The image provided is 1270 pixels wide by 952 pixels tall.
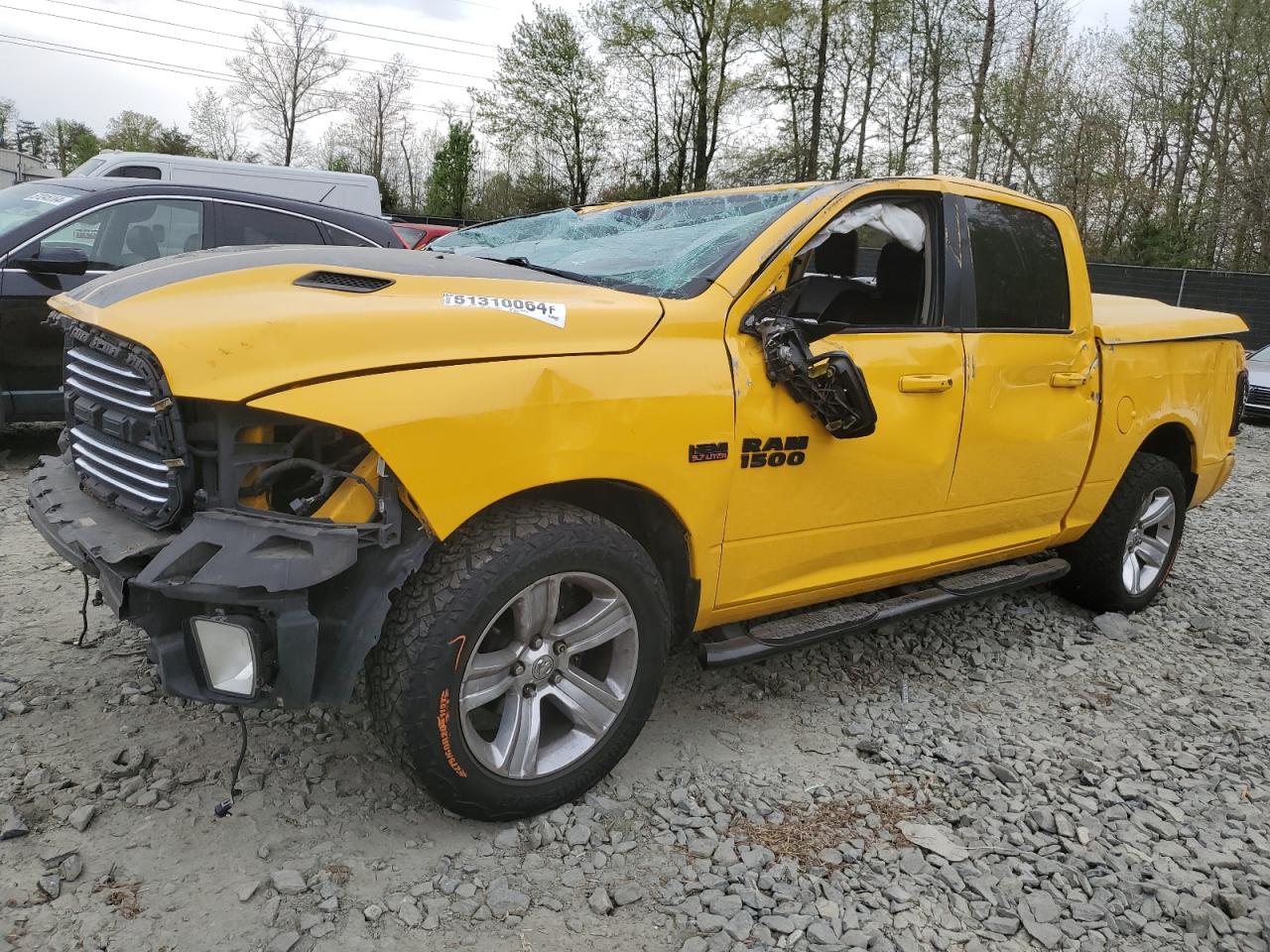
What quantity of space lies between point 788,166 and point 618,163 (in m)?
8.00

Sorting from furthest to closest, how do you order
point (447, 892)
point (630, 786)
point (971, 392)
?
point (971, 392), point (630, 786), point (447, 892)

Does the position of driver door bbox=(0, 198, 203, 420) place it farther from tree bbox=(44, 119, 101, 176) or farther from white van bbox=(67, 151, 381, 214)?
tree bbox=(44, 119, 101, 176)

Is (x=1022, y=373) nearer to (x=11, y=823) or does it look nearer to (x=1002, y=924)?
(x=1002, y=924)

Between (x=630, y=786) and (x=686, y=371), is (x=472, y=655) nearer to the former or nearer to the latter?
(x=630, y=786)

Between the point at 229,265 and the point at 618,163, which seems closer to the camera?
the point at 229,265

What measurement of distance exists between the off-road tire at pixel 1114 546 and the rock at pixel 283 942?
153 inches

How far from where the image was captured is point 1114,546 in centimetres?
443

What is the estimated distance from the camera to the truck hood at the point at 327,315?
210cm

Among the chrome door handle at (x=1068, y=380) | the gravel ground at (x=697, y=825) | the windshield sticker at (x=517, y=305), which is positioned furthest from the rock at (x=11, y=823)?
the chrome door handle at (x=1068, y=380)

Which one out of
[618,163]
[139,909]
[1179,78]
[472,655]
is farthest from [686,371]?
[618,163]

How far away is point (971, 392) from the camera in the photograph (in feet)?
11.2

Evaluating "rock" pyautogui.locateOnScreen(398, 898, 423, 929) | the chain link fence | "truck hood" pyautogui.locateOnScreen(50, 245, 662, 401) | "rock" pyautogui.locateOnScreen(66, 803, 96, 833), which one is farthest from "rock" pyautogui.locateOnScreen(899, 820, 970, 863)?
the chain link fence

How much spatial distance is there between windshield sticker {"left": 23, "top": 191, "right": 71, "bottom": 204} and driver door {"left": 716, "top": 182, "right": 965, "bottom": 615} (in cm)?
529

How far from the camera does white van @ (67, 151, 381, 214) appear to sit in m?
12.7
